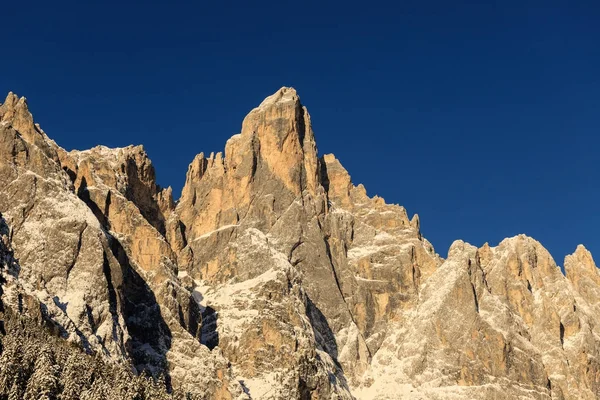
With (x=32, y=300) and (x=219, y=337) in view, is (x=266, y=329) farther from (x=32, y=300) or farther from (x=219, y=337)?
(x=32, y=300)

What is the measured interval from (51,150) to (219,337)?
55.0 metres

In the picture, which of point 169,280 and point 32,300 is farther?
point 169,280

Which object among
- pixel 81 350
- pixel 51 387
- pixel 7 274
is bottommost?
pixel 51 387

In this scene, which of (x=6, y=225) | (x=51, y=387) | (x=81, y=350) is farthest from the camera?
(x=6, y=225)

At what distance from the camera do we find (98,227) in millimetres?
177500

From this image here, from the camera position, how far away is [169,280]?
18875 centimetres

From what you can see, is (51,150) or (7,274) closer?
(7,274)

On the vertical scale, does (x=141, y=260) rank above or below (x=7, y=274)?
above

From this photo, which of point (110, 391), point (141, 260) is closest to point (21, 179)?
point (141, 260)

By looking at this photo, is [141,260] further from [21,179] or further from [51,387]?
[51,387]

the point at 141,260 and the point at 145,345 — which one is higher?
the point at 141,260

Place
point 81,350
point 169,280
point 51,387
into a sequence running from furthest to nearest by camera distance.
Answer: point 169,280 → point 81,350 → point 51,387

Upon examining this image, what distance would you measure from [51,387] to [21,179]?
78.3 metres

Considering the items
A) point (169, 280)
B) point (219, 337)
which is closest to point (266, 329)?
point (219, 337)
